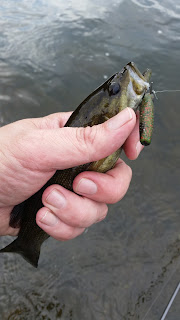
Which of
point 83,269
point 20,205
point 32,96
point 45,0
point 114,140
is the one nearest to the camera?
point 114,140

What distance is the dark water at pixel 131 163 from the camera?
365 cm

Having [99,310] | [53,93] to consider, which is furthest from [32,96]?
Answer: [99,310]

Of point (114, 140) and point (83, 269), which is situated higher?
point (114, 140)

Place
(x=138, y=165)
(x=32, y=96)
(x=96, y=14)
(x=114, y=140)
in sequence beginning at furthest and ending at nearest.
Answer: (x=96, y=14), (x=32, y=96), (x=138, y=165), (x=114, y=140)

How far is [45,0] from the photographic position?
399 inches

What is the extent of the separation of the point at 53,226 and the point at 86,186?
549 mm

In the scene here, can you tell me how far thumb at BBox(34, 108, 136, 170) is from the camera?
2072 mm

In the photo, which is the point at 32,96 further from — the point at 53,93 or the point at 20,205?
the point at 20,205

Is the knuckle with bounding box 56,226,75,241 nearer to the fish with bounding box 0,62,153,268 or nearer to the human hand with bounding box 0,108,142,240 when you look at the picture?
the human hand with bounding box 0,108,142,240

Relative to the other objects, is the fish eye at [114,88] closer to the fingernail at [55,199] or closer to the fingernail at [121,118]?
the fingernail at [121,118]

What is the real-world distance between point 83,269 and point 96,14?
7.90m

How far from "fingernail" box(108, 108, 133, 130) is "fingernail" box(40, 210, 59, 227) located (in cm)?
111

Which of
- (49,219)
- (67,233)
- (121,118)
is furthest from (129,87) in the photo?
(67,233)

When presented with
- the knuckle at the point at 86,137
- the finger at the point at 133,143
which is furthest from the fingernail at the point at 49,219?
the finger at the point at 133,143
